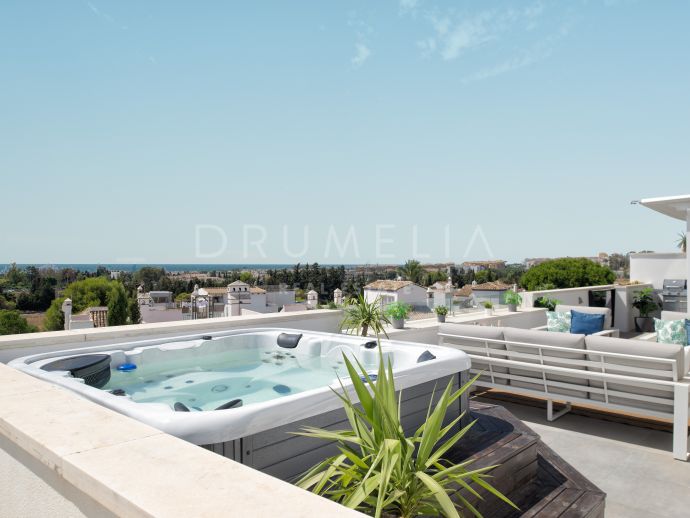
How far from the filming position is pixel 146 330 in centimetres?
460

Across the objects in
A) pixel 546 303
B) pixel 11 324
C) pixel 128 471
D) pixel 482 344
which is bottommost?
pixel 11 324

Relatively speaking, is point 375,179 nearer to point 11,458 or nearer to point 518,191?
point 518,191

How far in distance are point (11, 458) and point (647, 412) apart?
174 inches

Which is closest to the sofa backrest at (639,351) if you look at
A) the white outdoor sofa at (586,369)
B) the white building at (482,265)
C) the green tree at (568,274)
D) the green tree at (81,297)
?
the white outdoor sofa at (586,369)

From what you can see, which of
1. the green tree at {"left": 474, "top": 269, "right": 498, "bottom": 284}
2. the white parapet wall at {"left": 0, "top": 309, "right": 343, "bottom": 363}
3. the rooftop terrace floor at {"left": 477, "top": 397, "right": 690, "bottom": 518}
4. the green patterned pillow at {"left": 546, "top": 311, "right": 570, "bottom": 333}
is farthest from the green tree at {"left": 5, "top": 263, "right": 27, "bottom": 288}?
the rooftop terrace floor at {"left": 477, "top": 397, "right": 690, "bottom": 518}

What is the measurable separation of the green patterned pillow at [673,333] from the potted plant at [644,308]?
4574 mm

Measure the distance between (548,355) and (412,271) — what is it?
1610 inches

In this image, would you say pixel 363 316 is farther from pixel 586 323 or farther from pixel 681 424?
pixel 586 323

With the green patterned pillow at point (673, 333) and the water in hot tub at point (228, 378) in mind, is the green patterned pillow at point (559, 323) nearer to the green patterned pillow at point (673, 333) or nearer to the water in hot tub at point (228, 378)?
the green patterned pillow at point (673, 333)

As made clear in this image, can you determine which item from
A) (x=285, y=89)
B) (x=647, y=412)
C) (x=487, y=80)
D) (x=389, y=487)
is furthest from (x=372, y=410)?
(x=285, y=89)

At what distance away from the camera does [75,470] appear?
1.10 m

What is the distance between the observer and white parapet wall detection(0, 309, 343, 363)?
12.7 ft

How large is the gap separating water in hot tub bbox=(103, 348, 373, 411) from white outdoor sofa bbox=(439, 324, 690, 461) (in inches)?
62.3

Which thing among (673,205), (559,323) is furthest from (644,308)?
(559,323)
